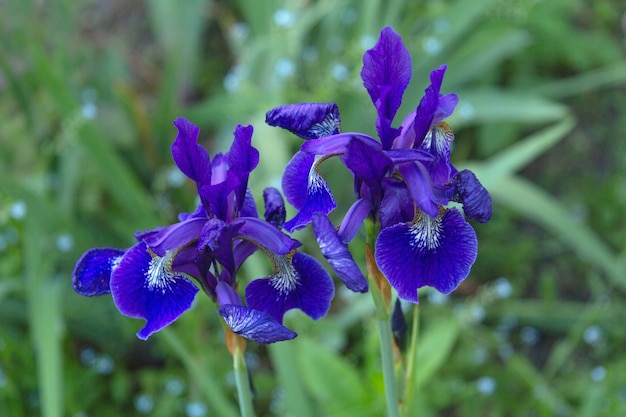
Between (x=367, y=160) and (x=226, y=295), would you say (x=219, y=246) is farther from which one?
(x=367, y=160)

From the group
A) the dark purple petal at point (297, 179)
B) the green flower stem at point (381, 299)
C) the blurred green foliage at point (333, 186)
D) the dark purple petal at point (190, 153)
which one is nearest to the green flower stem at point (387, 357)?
the green flower stem at point (381, 299)

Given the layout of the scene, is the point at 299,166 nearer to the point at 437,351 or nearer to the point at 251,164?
the point at 251,164

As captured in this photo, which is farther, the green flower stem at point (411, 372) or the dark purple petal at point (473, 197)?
the green flower stem at point (411, 372)

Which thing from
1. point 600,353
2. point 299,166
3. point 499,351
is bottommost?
point 600,353

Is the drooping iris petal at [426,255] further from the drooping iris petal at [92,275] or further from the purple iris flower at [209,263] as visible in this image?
the drooping iris petal at [92,275]

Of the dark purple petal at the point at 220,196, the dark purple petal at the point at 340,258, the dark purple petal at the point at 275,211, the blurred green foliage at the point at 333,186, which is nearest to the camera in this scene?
the dark purple petal at the point at 340,258

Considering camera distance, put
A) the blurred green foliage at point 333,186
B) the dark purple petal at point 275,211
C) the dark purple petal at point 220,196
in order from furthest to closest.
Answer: the blurred green foliage at point 333,186 → the dark purple petal at point 275,211 → the dark purple petal at point 220,196

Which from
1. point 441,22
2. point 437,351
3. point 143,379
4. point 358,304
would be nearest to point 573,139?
point 441,22

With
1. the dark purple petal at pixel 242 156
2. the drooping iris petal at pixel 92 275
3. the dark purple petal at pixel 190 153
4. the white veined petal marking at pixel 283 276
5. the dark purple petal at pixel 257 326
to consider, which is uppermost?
the dark purple petal at pixel 190 153

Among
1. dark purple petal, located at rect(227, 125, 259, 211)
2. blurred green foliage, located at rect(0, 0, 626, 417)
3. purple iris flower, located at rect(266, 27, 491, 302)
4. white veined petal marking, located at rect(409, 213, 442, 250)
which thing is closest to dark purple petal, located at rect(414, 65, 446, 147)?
purple iris flower, located at rect(266, 27, 491, 302)
